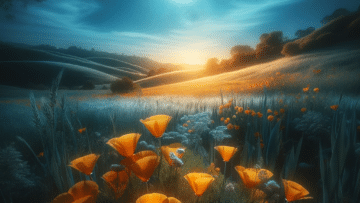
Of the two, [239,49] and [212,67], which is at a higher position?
[239,49]

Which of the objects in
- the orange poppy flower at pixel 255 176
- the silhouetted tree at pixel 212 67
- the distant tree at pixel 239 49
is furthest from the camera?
the silhouetted tree at pixel 212 67

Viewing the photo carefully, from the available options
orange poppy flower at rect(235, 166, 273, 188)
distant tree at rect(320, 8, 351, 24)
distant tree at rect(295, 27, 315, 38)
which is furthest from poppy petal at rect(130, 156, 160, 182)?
distant tree at rect(320, 8, 351, 24)

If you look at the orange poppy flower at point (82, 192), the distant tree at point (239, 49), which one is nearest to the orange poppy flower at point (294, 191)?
the orange poppy flower at point (82, 192)

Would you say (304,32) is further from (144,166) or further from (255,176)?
(144,166)

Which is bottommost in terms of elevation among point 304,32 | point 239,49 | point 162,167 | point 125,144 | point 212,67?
point 162,167

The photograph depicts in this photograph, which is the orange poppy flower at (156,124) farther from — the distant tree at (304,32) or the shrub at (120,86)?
the shrub at (120,86)

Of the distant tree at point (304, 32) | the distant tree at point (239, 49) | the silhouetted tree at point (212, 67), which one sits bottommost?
the silhouetted tree at point (212, 67)

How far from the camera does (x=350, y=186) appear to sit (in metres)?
1.00

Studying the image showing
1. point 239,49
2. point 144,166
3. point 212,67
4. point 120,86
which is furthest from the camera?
point 120,86

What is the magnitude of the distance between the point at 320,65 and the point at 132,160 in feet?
9.33

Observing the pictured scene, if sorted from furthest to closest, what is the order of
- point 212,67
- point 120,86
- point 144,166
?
point 120,86
point 212,67
point 144,166

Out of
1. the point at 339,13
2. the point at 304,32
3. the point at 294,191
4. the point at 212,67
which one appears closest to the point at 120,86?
the point at 212,67

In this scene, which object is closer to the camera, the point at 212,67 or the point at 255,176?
the point at 255,176

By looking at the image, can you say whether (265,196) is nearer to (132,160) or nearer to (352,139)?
(132,160)
